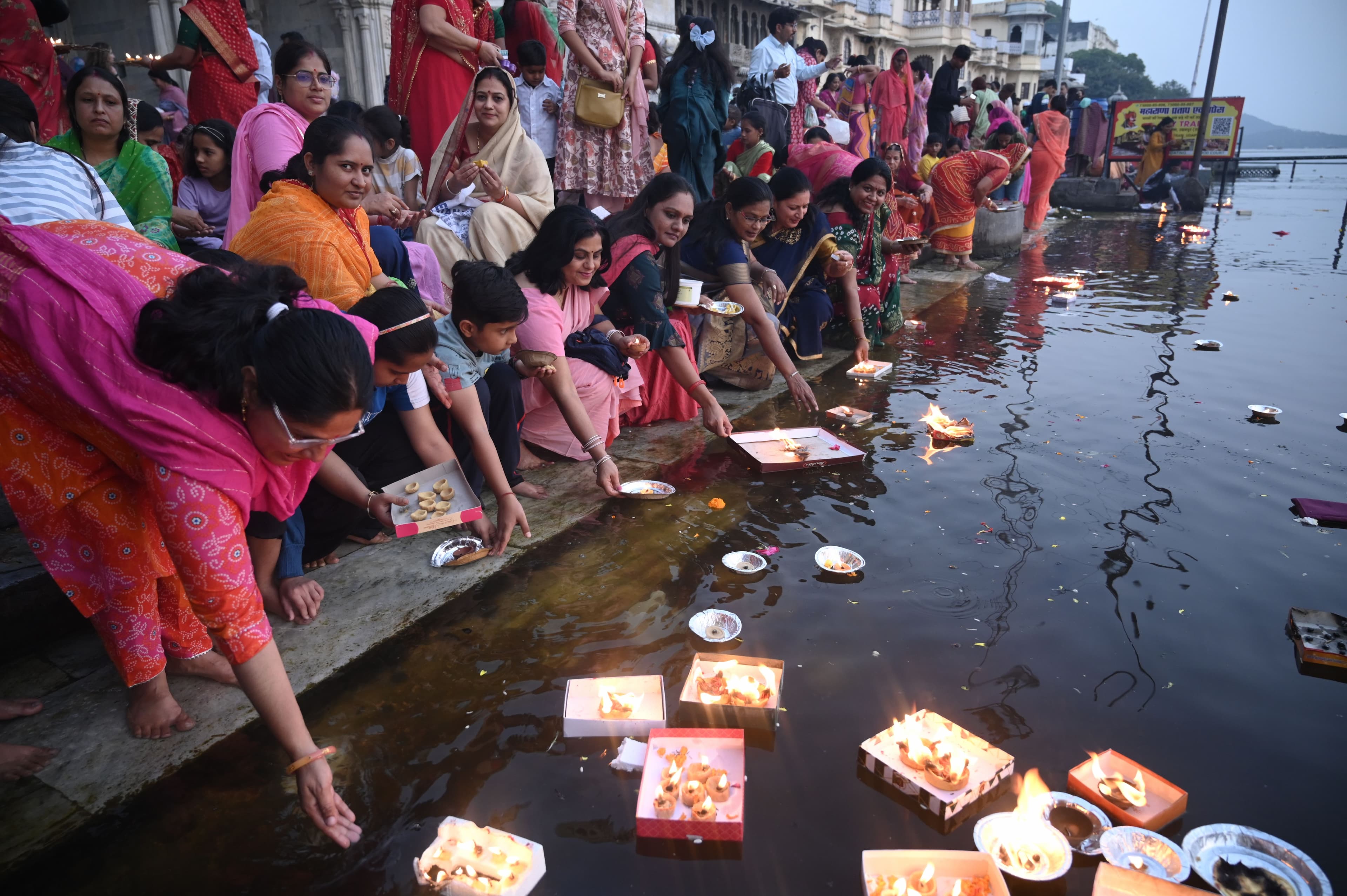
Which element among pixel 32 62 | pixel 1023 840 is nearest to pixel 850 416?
pixel 1023 840

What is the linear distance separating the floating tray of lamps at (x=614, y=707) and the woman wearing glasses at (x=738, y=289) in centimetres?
268

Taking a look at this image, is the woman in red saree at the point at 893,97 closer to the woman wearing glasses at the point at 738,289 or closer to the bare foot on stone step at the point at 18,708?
the woman wearing glasses at the point at 738,289

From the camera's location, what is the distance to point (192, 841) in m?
1.83

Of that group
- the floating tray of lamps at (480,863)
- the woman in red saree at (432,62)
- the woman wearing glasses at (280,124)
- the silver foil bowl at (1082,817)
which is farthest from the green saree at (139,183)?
the silver foil bowl at (1082,817)

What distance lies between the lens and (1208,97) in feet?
52.1

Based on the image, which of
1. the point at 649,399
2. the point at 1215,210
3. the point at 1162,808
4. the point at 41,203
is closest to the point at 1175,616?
the point at 1162,808

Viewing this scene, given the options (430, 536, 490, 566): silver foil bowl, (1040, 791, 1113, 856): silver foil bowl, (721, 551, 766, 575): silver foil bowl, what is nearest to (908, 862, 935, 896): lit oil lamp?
(1040, 791, 1113, 856): silver foil bowl

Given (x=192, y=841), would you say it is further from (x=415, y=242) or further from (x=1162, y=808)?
(x=415, y=242)

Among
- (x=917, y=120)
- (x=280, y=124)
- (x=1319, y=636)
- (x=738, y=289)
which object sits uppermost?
(x=917, y=120)

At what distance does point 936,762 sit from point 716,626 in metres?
0.87

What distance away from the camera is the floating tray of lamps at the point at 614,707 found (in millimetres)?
2111

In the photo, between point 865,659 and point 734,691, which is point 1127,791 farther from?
point 734,691

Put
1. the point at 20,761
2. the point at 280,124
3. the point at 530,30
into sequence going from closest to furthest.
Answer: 1. the point at 20,761
2. the point at 280,124
3. the point at 530,30

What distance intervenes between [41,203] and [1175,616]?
3905 millimetres
